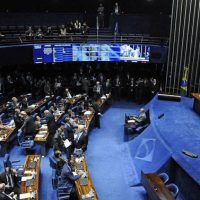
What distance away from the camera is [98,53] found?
18.3 metres

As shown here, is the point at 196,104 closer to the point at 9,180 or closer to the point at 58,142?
the point at 58,142

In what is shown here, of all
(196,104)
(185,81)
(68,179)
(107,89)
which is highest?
(185,81)

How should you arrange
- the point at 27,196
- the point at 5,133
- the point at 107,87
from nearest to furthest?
the point at 27,196 < the point at 5,133 < the point at 107,87

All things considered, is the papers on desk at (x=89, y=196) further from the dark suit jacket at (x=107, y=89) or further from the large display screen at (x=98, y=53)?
the large display screen at (x=98, y=53)

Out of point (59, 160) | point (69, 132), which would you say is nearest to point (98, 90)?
point (69, 132)

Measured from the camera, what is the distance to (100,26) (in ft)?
69.8

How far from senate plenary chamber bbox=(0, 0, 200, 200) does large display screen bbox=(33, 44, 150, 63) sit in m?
0.06

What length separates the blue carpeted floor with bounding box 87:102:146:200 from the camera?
32.3 feet

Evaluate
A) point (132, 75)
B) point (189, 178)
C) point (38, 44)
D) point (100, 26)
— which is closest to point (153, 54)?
point (132, 75)

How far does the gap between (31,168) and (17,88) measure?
9.89m

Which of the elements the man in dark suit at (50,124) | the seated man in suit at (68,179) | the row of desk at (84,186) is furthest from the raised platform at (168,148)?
the man in dark suit at (50,124)

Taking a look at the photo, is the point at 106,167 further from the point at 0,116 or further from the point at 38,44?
the point at 38,44

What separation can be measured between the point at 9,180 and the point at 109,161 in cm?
411

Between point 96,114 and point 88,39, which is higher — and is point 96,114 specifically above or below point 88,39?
below
